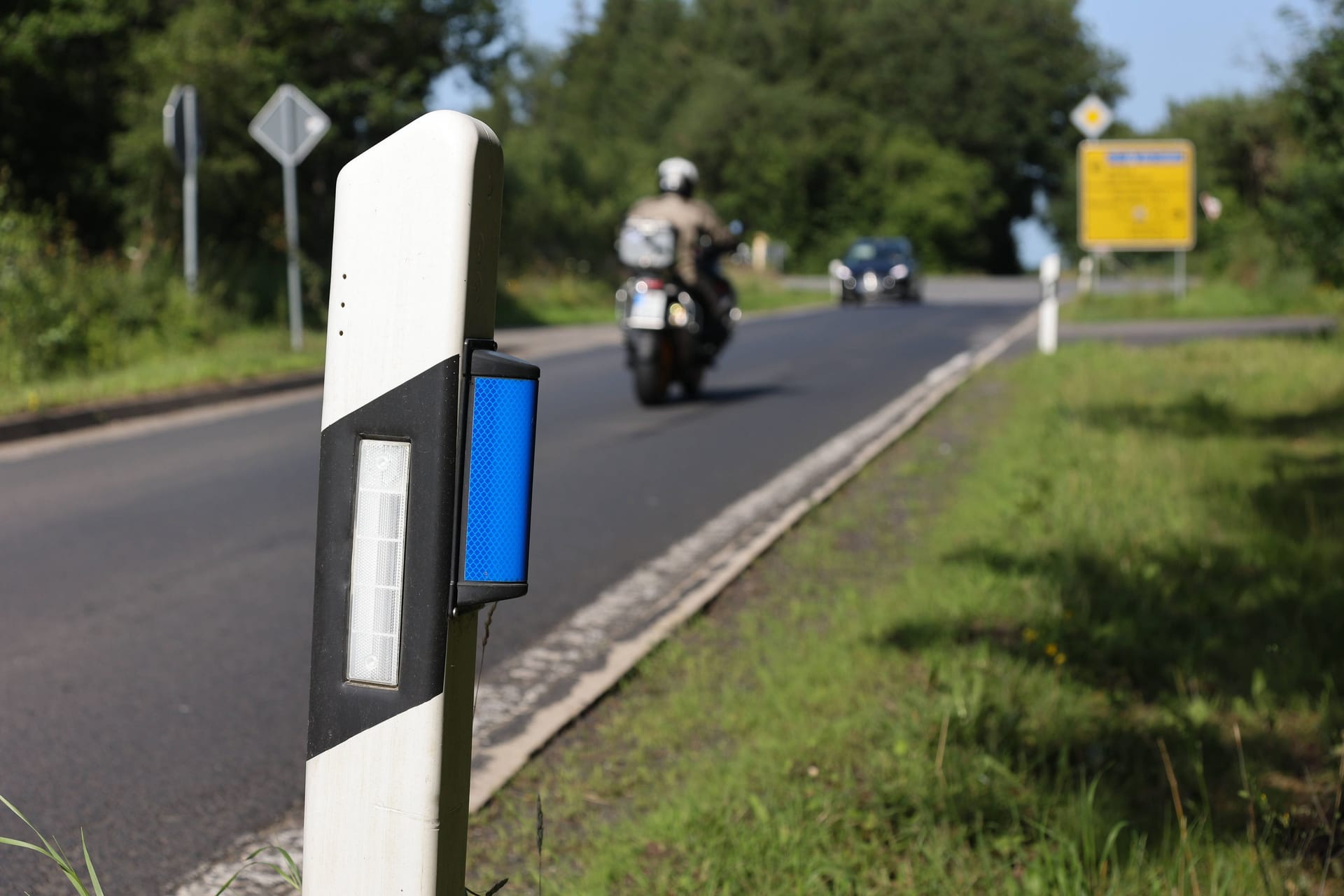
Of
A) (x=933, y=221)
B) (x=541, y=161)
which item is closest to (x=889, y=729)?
(x=541, y=161)

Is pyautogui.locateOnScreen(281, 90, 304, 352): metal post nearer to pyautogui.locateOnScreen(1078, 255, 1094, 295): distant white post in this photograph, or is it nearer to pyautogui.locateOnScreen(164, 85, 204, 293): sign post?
pyautogui.locateOnScreen(164, 85, 204, 293): sign post

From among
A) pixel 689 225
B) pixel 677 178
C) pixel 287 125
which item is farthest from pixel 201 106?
pixel 689 225

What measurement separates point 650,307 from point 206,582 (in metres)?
5.86

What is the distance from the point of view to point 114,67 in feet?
70.1

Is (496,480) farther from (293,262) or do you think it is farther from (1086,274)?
(1086,274)

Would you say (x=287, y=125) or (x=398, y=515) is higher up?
(x=287, y=125)

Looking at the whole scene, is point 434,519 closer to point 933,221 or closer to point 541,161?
point 541,161

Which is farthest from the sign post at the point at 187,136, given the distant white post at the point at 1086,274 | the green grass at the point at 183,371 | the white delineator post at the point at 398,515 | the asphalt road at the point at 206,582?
the distant white post at the point at 1086,274

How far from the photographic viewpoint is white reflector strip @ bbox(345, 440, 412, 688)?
1.63m

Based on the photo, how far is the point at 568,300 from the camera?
29938 mm

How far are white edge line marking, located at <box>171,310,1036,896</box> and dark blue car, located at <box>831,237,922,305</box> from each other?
2339 centimetres

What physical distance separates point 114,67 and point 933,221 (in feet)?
174

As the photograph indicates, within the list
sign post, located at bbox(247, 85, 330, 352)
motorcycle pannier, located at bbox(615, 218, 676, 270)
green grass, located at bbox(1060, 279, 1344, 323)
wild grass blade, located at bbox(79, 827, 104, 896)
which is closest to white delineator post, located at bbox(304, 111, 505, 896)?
wild grass blade, located at bbox(79, 827, 104, 896)

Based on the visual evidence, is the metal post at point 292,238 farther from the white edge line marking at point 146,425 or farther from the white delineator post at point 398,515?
the white delineator post at point 398,515
